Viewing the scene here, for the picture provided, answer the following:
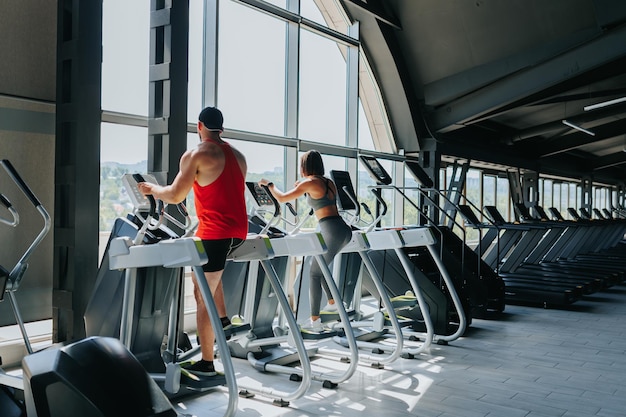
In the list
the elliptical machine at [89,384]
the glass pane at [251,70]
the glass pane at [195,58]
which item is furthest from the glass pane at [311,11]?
the elliptical machine at [89,384]

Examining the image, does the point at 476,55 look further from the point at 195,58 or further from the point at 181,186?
the point at 181,186

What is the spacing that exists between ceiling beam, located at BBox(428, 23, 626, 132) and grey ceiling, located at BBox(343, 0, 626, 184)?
1cm

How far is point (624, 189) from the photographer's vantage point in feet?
72.2

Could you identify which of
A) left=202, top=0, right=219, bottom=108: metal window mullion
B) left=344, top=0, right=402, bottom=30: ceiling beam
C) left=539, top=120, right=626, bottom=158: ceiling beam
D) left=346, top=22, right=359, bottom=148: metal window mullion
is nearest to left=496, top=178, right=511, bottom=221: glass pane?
left=539, top=120, right=626, bottom=158: ceiling beam

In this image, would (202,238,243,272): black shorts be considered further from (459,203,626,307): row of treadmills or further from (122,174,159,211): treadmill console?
(459,203,626,307): row of treadmills

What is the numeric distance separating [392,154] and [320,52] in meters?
2.00

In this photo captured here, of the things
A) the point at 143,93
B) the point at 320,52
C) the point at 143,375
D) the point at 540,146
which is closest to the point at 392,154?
the point at 320,52

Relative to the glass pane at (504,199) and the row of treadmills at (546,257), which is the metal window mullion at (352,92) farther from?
the glass pane at (504,199)

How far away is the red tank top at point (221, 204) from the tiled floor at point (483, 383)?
1037 mm

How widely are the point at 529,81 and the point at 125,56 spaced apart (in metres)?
5.48

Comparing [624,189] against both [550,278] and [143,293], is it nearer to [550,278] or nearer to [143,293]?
[550,278]

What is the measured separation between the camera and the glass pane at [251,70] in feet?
20.9

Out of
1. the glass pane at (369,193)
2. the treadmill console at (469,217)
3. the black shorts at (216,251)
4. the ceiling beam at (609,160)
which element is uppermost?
the ceiling beam at (609,160)

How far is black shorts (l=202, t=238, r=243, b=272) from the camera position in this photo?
339 cm
